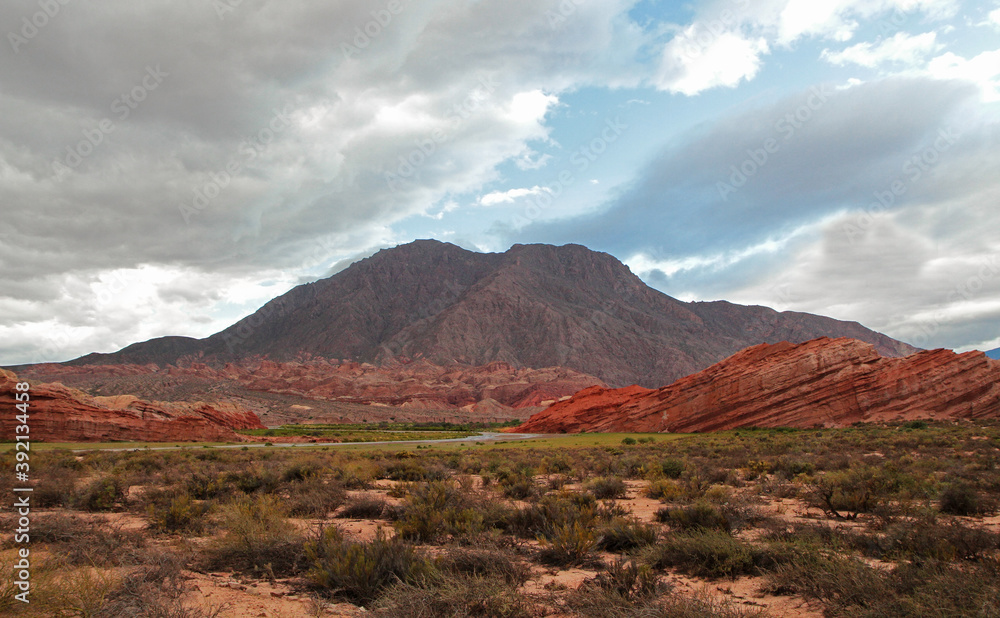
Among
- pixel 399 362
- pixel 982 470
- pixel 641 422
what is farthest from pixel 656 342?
pixel 982 470

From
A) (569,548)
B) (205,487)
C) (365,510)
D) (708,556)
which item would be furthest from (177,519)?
(708,556)

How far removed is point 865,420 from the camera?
43000 millimetres

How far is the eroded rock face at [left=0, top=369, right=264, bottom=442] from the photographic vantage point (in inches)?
1481

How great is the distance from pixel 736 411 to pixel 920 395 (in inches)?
587

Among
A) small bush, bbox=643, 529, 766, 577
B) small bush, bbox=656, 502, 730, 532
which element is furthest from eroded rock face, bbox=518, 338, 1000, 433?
small bush, bbox=643, 529, 766, 577

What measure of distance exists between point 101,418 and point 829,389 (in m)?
63.1

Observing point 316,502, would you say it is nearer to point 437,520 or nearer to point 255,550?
point 437,520

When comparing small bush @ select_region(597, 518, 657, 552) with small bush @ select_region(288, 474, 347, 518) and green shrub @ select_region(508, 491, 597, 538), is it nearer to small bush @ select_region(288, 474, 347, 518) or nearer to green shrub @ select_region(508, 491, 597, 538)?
green shrub @ select_region(508, 491, 597, 538)

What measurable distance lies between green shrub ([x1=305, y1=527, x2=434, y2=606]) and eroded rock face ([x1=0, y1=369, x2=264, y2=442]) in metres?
45.7

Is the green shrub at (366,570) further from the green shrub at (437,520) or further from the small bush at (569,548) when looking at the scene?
the small bush at (569,548)

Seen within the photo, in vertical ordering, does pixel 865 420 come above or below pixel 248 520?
below

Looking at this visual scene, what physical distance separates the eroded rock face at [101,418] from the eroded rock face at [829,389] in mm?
46595

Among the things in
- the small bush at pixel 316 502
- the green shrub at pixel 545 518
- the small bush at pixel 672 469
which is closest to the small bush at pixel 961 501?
the green shrub at pixel 545 518

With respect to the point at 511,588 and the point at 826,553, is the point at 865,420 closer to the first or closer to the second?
the point at 826,553
